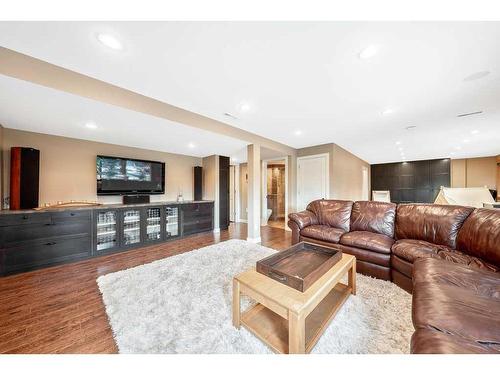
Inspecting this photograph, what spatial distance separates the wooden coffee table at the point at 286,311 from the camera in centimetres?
99

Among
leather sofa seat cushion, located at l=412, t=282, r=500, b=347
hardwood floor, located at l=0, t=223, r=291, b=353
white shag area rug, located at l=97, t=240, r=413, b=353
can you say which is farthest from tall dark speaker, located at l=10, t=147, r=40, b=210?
leather sofa seat cushion, located at l=412, t=282, r=500, b=347

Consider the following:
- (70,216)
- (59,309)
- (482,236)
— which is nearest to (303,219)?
(482,236)

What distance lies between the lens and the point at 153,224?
3568 millimetres

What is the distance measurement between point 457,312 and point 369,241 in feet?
4.40

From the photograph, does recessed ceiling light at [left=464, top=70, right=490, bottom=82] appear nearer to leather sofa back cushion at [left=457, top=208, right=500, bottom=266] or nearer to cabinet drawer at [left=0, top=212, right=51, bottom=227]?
leather sofa back cushion at [left=457, top=208, right=500, bottom=266]

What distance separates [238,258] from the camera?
2652 mm

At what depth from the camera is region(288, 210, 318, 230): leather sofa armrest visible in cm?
290

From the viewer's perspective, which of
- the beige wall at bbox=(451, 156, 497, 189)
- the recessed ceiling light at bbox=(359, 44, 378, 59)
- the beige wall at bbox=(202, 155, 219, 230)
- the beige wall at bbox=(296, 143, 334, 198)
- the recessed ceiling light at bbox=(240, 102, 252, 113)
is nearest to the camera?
the recessed ceiling light at bbox=(359, 44, 378, 59)

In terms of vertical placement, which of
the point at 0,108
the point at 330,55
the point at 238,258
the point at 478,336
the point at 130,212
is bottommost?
the point at 238,258

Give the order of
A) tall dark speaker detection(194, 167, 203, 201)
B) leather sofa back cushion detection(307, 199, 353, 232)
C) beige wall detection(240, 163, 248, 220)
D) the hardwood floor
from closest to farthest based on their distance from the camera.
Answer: the hardwood floor < leather sofa back cushion detection(307, 199, 353, 232) < tall dark speaker detection(194, 167, 203, 201) < beige wall detection(240, 163, 248, 220)

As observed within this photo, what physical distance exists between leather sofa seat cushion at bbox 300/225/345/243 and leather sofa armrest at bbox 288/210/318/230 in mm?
83

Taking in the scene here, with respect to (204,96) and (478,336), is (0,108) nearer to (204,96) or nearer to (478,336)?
(204,96)
